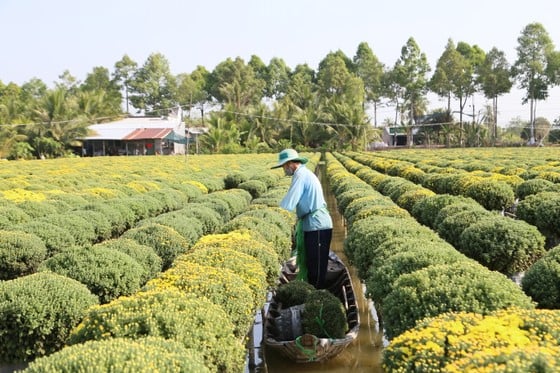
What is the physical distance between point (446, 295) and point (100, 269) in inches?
177

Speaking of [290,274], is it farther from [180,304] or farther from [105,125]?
[105,125]

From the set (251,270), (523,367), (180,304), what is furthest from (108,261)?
(523,367)

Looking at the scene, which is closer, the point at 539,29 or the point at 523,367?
the point at 523,367

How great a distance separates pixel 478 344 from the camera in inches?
136

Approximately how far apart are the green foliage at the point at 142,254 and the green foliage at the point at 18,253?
70.9 inches

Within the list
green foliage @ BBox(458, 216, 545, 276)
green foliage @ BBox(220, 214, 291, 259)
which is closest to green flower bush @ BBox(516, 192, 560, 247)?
green foliage @ BBox(458, 216, 545, 276)

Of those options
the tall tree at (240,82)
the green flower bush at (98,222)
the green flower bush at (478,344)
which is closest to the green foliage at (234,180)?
the green flower bush at (98,222)

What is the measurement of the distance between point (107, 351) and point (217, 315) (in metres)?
1.36

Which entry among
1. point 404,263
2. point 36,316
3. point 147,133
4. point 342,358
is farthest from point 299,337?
point 147,133

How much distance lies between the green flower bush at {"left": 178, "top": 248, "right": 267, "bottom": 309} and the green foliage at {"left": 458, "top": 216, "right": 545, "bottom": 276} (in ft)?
11.8

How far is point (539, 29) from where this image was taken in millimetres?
67312

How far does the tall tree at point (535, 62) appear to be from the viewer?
→ 221ft

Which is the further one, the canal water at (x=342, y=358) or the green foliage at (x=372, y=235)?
the green foliage at (x=372, y=235)

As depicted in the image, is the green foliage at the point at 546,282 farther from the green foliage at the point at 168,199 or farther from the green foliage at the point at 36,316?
the green foliage at the point at 168,199
